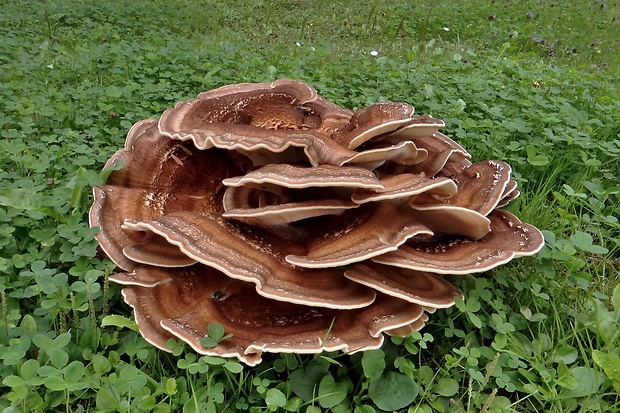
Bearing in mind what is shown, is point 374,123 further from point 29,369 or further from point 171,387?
point 29,369

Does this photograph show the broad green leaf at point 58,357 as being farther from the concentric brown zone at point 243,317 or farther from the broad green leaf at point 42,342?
the concentric brown zone at point 243,317

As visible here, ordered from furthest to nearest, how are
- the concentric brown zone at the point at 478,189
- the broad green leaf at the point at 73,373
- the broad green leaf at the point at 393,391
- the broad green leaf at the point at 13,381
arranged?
the concentric brown zone at the point at 478,189 → the broad green leaf at the point at 393,391 → the broad green leaf at the point at 73,373 → the broad green leaf at the point at 13,381

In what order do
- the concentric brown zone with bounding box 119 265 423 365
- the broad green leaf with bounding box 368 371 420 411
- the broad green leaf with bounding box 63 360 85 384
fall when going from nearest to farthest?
the broad green leaf with bounding box 63 360 85 384, the concentric brown zone with bounding box 119 265 423 365, the broad green leaf with bounding box 368 371 420 411

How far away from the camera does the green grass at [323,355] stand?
2.32 m

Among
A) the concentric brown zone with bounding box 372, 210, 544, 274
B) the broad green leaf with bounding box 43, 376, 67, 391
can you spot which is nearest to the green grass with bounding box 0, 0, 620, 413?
the broad green leaf with bounding box 43, 376, 67, 391

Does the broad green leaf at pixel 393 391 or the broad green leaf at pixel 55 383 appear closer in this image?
the broad green leaf at pixel 55 383

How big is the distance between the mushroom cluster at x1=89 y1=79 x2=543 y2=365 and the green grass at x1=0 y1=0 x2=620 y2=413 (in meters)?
0.20

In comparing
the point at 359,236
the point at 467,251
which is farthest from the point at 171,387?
the point at 467,251

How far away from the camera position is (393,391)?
2.40 m

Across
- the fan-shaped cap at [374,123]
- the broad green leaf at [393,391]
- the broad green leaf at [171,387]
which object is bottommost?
the broad green leaf at [393,391]

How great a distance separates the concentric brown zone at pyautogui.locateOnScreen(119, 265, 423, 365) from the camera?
2.24 m

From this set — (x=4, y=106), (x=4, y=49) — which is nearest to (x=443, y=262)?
(x=4, y=106)

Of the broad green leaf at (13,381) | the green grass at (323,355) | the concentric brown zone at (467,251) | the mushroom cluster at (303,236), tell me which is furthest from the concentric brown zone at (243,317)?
the broad green leaf at (13,381)

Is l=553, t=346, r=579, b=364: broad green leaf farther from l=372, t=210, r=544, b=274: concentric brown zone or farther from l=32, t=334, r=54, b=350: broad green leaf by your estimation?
l=32, t=334, r=54, b=350: broad green leaf
